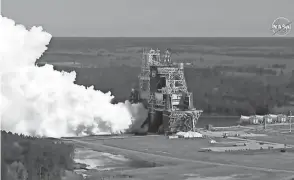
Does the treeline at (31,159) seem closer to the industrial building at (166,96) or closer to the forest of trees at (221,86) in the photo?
the industrial building at (166,96)

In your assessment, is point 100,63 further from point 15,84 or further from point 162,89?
point 15,84

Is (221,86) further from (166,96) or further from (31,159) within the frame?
(31,159)

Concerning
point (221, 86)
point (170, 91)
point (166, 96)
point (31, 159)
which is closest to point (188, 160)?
point (166, 96)

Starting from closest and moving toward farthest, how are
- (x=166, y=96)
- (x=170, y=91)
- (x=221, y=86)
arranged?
(x=166, y=96), (x=170, y=91), (x=221, y=86)

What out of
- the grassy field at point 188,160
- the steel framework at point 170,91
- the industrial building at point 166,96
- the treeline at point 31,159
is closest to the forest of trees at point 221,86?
the steel framework at point 170,91

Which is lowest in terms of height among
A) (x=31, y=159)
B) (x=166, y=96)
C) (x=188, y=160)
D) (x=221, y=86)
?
(x=188, y=160)

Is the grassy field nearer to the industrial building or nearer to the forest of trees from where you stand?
the industrial building
